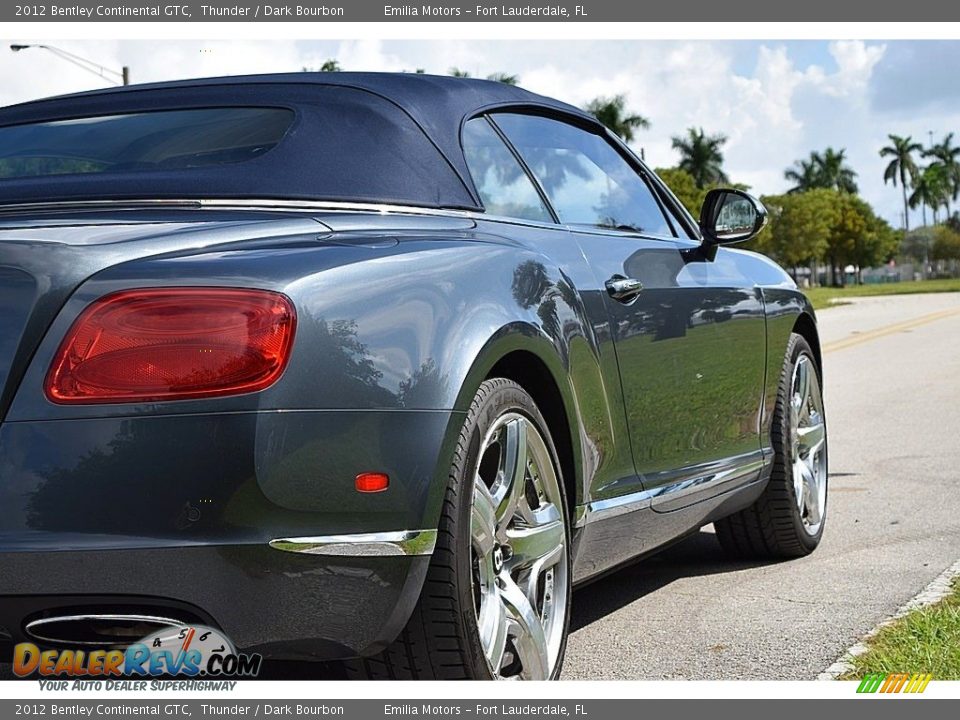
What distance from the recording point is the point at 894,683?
3.57 meters

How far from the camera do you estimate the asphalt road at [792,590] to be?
4008 millimetres

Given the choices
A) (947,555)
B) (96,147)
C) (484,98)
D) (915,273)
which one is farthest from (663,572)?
(915,273)

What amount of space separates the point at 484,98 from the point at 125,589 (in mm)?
1973

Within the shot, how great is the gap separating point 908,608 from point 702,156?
102m

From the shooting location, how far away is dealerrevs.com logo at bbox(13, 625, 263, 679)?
271cm

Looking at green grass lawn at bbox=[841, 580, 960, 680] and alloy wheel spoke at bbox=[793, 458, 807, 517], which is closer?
green grass lawn at bbox=[841, 580, 960, 680]

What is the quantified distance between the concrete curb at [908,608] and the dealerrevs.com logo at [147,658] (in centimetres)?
167

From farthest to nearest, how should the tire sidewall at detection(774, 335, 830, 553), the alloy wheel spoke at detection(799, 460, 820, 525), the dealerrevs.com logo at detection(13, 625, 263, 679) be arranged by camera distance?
the alloy wheel spoke at detection(799, 460, 820, 525)
the tire sidewall at detection(774, 335, 830, 553)
the dealerrevs.com logo at detection(13, 625, 263, 679)

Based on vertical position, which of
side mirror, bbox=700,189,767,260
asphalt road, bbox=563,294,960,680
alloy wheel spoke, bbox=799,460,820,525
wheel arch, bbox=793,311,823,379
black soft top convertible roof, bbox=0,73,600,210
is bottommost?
asphalt road, bbox=563,294,960,680

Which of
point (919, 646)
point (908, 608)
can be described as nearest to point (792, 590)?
point (908, 608)


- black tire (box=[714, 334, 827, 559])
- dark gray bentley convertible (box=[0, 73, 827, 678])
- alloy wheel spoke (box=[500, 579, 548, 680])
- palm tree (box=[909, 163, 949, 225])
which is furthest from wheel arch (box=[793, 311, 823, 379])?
palm tree (box=[909, 163, 949, 225])

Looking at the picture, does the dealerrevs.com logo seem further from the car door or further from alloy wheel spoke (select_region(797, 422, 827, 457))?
alloy wheel spoke (select_region(797, 422, 827, 457))

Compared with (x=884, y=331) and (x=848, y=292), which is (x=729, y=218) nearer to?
(x=884, y=331)

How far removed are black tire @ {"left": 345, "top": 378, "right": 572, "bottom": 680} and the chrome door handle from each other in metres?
1.02
